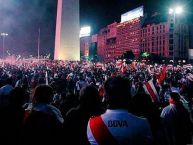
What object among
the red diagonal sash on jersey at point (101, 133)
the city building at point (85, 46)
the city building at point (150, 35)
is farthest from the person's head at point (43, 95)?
the city building at point (85, 46)

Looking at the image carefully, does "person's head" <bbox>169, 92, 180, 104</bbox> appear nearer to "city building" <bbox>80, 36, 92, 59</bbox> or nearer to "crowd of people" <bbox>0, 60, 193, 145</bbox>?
"crowd of people" <bbox>0, 60, 193, 145</bbox>

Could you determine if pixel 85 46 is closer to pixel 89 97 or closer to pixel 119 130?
pixel 89 97

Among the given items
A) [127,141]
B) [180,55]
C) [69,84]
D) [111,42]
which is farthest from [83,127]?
[111,42]

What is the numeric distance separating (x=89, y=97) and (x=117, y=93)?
48.3 inches

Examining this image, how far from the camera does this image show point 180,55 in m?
114

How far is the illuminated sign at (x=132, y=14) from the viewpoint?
381ft

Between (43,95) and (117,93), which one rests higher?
(117,93)

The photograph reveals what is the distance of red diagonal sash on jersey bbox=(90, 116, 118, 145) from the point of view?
2687 mm

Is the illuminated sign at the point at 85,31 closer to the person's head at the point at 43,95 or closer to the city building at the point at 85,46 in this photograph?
the city building at the point at 85,46

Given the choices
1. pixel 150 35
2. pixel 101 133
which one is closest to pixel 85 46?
pixel 150 35

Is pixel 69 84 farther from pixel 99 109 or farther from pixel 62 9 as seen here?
pixel 62 9

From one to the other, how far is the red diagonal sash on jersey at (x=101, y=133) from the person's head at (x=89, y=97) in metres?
1.23

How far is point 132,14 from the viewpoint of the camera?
12319 centimetres

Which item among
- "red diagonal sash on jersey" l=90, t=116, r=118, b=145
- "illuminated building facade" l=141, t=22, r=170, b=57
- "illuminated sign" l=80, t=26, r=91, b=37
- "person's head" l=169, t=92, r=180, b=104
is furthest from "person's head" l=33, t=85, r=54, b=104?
"illuminated sign" l=80, t=26, r=91, b=37
